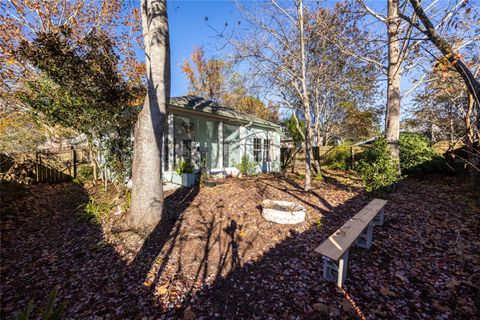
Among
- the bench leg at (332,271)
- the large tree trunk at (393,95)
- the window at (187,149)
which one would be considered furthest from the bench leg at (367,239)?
the window at (187,149)

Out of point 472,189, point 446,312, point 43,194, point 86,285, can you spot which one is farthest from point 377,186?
point 43,194

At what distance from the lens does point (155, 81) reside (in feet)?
13.2

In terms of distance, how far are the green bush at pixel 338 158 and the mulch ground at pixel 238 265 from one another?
6.66 meters

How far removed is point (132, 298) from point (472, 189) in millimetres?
8756

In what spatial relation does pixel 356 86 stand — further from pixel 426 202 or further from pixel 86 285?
pixel 86 285

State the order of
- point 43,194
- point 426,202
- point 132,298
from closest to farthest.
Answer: point 132,298, point 426,202, point 43,194

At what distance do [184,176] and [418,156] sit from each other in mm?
9119

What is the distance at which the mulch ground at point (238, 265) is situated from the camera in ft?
7.61

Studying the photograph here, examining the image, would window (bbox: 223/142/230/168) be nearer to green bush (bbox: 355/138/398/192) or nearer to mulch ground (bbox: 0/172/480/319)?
mulch ground (bbox: 0/172/480/319)

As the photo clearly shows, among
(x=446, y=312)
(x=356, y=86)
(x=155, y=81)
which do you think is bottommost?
(x=446, y=312)

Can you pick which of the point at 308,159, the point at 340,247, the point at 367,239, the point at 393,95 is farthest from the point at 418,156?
the point at 340,247

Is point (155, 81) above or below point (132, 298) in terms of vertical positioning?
above

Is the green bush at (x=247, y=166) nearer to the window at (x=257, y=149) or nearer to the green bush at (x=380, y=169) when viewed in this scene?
the window at (x=257, y=149)

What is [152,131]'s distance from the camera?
13.1 feet
